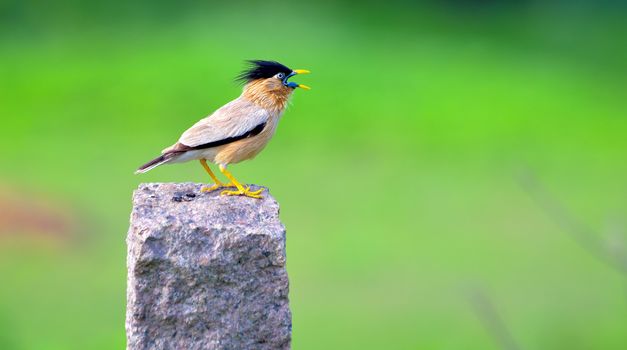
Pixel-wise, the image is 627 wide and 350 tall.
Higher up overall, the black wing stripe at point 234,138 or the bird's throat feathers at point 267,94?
the bird's throat feathers at point 267,94

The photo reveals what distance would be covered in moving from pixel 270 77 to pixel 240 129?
1.31 ft

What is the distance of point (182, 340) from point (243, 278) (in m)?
0.33

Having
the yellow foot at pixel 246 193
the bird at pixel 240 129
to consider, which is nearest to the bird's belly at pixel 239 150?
the bird at pixel 240 129

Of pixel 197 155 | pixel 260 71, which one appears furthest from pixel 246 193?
pixel 260 71

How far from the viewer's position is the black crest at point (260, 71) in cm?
552

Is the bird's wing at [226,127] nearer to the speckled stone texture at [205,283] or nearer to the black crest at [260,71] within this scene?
the black crest at [260,71]

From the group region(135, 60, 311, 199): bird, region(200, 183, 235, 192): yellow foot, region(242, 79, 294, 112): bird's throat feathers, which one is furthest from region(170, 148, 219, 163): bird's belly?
region(242, 79, 294, 112): bird's throat feathers

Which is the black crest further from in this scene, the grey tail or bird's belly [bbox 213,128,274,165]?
the grey tail

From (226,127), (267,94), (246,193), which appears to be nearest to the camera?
(246,193)

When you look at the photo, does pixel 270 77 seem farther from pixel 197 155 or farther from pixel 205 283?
pixel 205 283

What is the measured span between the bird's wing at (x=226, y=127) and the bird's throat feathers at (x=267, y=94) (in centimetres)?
4

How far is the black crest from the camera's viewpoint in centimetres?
552

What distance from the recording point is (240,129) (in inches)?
205

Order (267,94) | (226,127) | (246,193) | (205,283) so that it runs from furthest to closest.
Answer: (267,94), (226,127), (246,193), (205,283)
